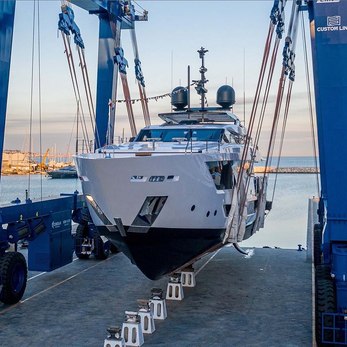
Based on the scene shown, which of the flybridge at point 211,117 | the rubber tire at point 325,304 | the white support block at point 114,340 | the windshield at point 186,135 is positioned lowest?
the white support block at point 114,340

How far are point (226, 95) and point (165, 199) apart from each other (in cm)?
775

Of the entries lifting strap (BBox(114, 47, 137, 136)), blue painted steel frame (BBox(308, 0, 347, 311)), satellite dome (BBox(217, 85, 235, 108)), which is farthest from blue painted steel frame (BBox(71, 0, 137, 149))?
blue painted steel frame (BBox(308, 0, 347, 311))

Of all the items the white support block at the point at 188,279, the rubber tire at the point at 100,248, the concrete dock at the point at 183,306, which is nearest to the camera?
the concrete dock at the point at 183,306

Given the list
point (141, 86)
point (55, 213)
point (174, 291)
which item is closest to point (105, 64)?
point (141, 86)

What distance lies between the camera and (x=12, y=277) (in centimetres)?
1138

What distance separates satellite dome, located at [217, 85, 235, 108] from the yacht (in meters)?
4.82

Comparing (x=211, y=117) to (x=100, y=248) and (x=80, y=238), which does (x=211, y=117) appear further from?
(x=80, y=238)

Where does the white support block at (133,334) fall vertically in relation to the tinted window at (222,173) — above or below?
below

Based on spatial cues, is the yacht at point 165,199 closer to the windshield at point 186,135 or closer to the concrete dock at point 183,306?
the windshield at point 186,135

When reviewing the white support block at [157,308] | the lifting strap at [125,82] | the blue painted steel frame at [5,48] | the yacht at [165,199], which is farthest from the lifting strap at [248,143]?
the blue painted steel frame at [5,48]

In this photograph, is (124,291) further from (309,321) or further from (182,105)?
(182,105)

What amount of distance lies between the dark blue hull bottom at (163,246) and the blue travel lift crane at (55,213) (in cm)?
199

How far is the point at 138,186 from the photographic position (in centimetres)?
1066

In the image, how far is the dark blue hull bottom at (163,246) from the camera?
1118 centimetres
